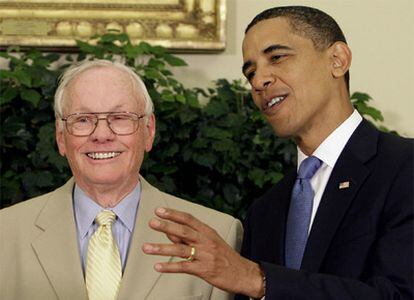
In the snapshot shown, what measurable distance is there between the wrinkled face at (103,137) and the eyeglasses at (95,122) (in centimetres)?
1

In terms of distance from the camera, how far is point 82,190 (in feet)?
7.04

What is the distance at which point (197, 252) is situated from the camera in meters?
1.54

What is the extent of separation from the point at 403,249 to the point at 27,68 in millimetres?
1987

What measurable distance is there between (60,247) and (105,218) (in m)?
0.13

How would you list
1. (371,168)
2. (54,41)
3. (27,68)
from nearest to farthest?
(371,168)
(27,68)
(54,41)

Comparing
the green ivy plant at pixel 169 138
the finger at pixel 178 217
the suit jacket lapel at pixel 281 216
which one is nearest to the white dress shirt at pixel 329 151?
the suit jacket lapel at pixel 281 216

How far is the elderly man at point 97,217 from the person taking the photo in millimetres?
2012

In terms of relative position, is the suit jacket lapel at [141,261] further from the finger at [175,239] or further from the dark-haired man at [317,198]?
the finger at [175,239]

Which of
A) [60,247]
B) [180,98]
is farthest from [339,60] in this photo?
[180,98]

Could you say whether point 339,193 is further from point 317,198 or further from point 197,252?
point 197,252

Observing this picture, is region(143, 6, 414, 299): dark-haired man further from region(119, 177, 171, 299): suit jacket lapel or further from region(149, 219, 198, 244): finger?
region(119, 177, 171, 299): suit jacket lapel

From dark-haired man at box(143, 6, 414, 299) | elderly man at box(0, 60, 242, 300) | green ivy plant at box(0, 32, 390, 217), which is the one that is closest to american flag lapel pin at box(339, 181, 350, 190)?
dark-haired man at box(143, 6, 414, 299)

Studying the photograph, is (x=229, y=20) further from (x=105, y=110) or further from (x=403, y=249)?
(x=403, y=249)

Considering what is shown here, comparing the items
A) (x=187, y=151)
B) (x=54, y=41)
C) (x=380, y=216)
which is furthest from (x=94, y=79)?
(x=54, y=41)
